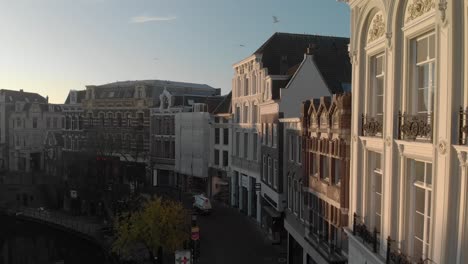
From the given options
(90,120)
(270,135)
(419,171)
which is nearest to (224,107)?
(270,135)

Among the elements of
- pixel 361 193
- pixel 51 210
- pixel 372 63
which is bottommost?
pixel 51 210

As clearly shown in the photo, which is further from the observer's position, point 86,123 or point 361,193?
point 86,123

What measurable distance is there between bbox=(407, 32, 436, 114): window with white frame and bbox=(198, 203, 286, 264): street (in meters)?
20.9

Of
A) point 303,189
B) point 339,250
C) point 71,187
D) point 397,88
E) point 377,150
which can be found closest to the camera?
point 397,88

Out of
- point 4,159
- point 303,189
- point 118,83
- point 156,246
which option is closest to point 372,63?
point 303,189

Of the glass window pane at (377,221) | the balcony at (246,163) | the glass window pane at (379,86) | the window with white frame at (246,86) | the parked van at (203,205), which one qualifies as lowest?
the parked van at (203,205)

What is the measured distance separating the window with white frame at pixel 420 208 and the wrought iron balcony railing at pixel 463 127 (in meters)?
1.33

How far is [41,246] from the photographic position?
136ft

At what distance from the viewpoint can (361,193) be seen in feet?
39.4

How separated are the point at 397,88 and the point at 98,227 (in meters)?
36.9

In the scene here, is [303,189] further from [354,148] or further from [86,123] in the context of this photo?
[86,123]

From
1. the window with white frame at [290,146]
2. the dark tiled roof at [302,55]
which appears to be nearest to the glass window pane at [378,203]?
the window with white frame at [290,146]

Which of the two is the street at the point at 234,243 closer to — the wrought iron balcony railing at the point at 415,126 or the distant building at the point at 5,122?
the wrought iron balcony railing at the point at 415,126

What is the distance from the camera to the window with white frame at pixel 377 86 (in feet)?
36.3
